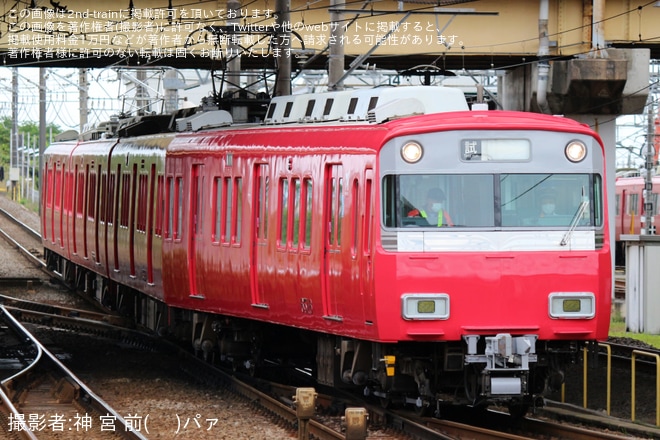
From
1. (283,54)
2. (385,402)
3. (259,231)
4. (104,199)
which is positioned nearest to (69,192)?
(104,199)

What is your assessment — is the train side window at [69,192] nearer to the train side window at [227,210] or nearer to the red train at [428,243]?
the train side window at [227,210]

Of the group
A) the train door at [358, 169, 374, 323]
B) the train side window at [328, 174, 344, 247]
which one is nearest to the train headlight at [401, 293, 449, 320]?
the train door at [358, 169, 374, 323]

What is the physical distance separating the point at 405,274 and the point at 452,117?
142 centimetres

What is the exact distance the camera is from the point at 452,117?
11797 millimetres

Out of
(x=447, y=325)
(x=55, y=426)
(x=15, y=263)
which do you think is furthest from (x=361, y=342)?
(x=15, y=263)

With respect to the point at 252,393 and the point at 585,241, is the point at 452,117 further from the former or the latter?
the point at 252,393

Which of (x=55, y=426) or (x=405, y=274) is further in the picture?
(x=55, y=426)

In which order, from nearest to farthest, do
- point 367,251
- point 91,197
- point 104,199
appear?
point 367,251
point 104,199
point 91,197

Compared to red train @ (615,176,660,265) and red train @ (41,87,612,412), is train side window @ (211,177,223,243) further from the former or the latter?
red train @ (615,176,660,265)

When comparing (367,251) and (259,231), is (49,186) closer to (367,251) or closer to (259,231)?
(259,231)

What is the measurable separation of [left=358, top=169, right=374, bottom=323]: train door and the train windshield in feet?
0.59

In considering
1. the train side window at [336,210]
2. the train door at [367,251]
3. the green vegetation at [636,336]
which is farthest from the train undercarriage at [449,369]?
the green vegetation at [636,336]

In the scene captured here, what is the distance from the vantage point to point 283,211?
13773 millimetres

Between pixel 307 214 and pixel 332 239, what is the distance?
2.08 ft
